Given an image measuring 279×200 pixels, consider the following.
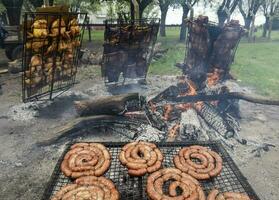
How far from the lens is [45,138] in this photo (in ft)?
24.1

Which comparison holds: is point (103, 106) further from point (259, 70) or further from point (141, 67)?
point (259, 70)

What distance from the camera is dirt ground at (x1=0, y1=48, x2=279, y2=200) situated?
19.8 feet

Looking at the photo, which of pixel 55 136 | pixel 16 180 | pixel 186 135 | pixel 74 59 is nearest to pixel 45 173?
pixel 16 180

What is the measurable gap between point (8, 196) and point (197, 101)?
18.9 ft

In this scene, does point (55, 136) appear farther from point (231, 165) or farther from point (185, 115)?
point (231, 165)

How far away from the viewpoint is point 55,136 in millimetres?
7387

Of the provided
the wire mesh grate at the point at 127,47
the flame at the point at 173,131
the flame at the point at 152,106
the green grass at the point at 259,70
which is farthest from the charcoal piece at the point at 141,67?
the green grass at the point at 259,70

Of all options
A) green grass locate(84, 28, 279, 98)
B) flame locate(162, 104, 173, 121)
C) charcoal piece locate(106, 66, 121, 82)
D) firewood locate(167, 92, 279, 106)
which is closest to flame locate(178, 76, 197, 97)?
firewood locate(167, 92, 279, 106)

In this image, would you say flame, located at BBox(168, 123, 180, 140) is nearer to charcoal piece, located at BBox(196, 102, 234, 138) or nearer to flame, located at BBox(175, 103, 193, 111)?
flame, located at BBox(175, 103, 193, 111)

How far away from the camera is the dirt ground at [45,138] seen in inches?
238

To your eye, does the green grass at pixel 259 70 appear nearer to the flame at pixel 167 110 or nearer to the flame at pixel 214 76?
the flame at pixel 214 76

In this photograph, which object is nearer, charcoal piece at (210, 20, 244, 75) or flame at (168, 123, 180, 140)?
flame at (168, 123, 180, 140)

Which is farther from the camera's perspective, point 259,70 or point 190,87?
point 259,70

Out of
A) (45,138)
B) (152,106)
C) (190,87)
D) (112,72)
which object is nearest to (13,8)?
(112,72)
